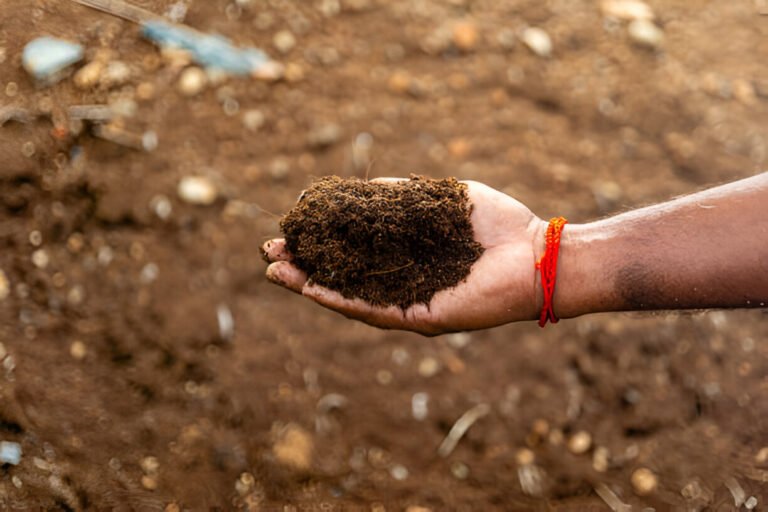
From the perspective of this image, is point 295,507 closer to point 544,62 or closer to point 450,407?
point 450,407

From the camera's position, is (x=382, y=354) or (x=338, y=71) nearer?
(x=382, y=354)

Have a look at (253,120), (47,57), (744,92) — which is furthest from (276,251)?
(744,92)

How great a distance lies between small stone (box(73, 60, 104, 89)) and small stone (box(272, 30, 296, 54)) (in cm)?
66

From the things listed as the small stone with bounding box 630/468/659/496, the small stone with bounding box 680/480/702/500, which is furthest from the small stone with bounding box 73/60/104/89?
the small stone with bounding box 680/480/702/500

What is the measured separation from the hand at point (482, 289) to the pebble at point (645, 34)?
156cm

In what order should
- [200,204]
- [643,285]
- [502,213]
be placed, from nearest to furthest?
[643,285] → [502,213] → [200,204]

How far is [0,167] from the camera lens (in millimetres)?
2477

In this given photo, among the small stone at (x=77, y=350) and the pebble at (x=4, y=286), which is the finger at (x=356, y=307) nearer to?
the small stone at (x=77, y=350)

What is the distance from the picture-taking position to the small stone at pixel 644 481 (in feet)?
7.91

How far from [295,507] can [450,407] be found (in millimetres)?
617

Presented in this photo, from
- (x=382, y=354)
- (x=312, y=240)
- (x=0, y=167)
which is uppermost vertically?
(x=312, y=240)

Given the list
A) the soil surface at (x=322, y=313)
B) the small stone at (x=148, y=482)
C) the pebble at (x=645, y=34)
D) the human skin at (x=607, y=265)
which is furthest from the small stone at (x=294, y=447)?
the pebble at (x=645, y=34)

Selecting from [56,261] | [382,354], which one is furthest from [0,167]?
[382,354]

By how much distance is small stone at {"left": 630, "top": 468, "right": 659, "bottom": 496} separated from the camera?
241 cm
